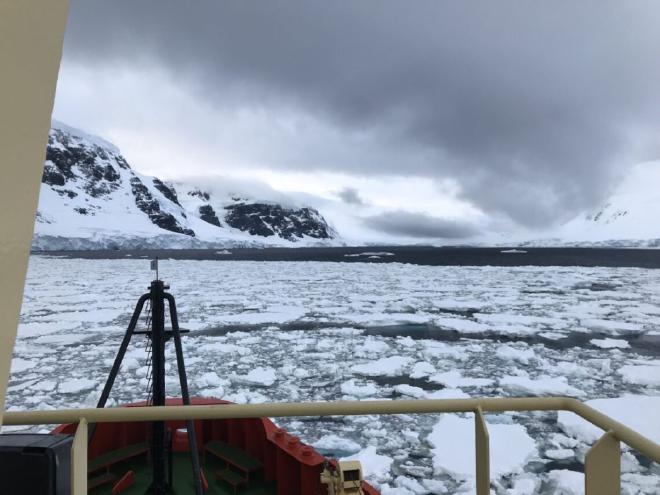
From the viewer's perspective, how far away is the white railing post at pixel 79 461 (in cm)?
118

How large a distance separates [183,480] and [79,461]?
8.75 ft

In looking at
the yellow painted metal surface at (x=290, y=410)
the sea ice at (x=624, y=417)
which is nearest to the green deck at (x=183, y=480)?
the yellow painted metal surface at (x=290, y=410)

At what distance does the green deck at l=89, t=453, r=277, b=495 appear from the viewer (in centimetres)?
338

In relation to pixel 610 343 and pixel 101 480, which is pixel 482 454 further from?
pixel 610 343

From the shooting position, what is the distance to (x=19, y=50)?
0.62 m

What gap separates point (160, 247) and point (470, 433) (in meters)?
112

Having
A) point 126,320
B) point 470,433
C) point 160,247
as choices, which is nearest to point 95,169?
point 160,247

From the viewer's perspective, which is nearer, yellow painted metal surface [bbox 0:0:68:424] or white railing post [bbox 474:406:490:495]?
yellow painted metal surface [bbox 0:0:68:424]

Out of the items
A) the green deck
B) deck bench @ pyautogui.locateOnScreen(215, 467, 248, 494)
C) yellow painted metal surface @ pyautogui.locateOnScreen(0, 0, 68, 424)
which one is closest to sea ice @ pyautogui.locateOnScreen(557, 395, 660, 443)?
the green deck

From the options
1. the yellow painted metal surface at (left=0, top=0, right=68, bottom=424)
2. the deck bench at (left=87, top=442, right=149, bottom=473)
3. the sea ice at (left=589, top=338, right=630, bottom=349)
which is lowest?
the deck bench at (left=87, top=442, right=149, bottom=473)

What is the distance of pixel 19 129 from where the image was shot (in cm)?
63

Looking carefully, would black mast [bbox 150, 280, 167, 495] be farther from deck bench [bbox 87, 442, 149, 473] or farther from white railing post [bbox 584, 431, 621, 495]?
white railing post [bbox 584, 431, 621, 495]

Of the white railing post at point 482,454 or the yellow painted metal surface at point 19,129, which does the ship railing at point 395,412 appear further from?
the yellow painted metal surface at point 19,129

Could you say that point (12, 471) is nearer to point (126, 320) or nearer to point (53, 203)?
point (126, 320)
